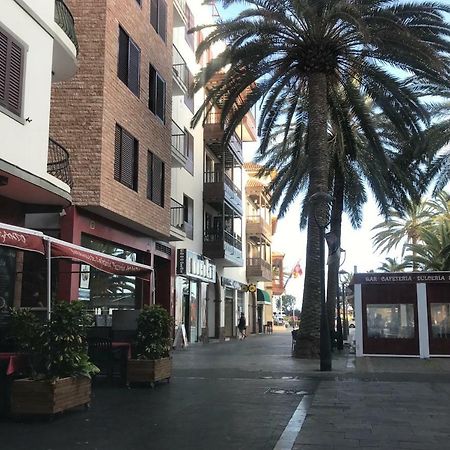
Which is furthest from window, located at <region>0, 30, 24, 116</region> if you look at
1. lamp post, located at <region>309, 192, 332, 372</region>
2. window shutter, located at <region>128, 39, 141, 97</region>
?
lamp post, located at <region>309, 192, 332, 372</region>

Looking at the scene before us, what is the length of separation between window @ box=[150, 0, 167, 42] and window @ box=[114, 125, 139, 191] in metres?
5.33

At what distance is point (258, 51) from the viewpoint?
1934cm

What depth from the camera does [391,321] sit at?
2069cm

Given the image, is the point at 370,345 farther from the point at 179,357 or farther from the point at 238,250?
the point at 238,250

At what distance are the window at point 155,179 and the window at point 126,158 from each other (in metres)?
1.39

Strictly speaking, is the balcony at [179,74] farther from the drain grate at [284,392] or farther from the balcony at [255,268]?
the balcony at [255,268]

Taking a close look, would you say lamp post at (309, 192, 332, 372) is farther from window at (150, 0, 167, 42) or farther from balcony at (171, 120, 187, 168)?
window at (150, 0, 167, 42)

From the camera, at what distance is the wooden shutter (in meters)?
21.2

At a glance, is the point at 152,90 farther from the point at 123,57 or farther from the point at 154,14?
the point at 154,14

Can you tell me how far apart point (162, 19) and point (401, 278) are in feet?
43.4

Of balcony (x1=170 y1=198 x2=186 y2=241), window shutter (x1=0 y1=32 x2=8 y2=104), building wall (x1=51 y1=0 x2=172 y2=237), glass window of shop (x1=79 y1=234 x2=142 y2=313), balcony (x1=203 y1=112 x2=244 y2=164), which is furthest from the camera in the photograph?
balcony (x1=203 y1=112 x2=244 y2=164)

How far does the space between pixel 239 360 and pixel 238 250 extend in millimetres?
18585

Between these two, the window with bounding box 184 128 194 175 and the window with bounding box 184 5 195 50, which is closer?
the window with bounding box 184 128 194 175

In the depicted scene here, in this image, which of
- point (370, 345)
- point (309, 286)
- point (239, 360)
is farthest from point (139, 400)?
point (370, 345)
